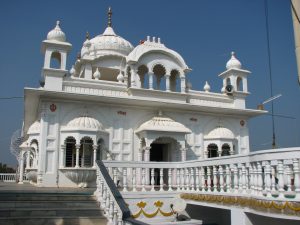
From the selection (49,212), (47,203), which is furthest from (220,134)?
(49,212)

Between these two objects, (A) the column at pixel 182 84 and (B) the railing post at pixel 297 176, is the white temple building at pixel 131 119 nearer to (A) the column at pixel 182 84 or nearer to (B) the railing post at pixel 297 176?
(A) the column at pixel 182 84

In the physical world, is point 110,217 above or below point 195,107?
below

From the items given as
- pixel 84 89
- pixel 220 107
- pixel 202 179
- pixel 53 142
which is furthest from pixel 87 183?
pixel 220 107

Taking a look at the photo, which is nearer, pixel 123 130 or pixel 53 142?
pixel 53 142

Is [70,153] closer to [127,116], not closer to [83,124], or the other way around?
[83,124]

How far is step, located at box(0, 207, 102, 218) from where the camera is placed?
350 inches

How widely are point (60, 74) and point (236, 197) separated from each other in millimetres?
11865

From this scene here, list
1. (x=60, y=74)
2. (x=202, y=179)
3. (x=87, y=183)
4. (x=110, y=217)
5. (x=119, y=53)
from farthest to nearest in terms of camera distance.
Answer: (x=119, y=53)
(x=60, y=74)
(x=87, y=183)
(x=202, y=179)
(x=110, y=217)

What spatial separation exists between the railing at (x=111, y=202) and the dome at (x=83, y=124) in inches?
239

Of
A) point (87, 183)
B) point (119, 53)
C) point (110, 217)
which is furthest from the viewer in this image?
point (119, 53)

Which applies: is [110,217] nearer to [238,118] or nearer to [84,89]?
[84,89]

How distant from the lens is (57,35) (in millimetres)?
18344

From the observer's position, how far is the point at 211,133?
20.0 metres

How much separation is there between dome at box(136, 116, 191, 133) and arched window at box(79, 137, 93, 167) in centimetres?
272
